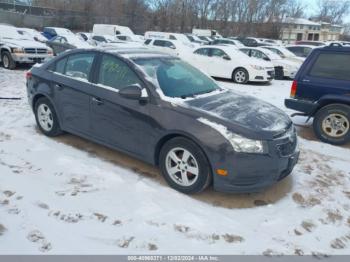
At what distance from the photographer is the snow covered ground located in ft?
10.5

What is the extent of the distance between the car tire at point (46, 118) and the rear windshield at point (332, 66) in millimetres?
4694

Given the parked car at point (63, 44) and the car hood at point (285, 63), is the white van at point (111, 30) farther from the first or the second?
the car hood at point (285, 63)

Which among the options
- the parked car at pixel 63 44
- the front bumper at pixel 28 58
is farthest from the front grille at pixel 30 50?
the parked car at pixel 63 44

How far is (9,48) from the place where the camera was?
1273 cm

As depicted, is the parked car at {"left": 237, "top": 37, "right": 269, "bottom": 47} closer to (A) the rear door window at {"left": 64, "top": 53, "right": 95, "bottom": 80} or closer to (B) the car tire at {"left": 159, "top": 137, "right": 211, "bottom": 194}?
(A) the rear door window at {"left": 64, "top": 53, "right": 95, "bottom": 80}

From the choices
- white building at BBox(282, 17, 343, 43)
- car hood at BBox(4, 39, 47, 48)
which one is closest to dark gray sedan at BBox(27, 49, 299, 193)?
car hood at BBox(4, 39, 47, 48)

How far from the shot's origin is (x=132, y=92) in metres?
4.17

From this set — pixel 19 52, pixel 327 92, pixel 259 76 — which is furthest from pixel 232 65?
pixel 19 52

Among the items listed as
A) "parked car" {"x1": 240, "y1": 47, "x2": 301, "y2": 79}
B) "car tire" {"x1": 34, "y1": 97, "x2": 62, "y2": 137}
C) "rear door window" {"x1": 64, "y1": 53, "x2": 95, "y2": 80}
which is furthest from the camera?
"parked car" {"x1": 240, "y1": 47, "x2": 301, "y2": 79}

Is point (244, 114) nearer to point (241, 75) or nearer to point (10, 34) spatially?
point (241, 75)

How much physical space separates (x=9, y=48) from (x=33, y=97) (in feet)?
27.4

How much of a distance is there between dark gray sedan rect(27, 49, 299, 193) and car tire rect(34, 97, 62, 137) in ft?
0.09

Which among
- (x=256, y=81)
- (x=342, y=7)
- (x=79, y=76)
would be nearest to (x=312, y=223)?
(x=79, y=76)

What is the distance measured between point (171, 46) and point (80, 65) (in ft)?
39.5
